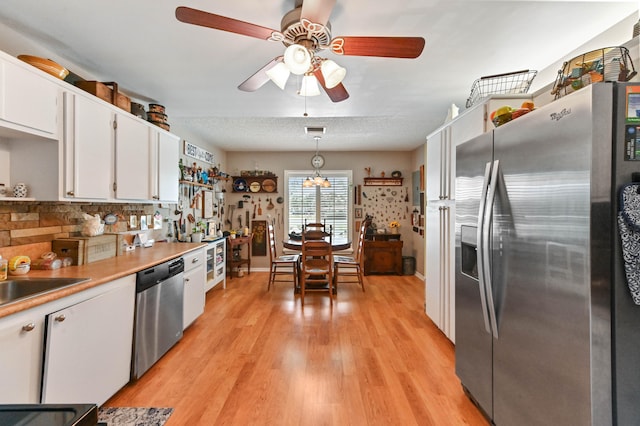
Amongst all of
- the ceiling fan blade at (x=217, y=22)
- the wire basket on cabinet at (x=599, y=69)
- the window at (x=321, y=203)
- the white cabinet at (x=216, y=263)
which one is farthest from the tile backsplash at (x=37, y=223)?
the window at (x=321, y=203)

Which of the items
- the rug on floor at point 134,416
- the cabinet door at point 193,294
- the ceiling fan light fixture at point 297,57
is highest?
the ceiling fan light fixture at point 297,57

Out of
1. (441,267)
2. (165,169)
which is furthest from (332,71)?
(165,169)

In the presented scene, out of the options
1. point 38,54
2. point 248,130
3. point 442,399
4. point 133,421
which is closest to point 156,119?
point 38,54

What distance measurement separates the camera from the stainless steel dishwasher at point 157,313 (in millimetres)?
2166

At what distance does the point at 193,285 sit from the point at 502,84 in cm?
341

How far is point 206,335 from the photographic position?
2.99 m

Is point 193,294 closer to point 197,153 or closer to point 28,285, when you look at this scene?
point 28,285

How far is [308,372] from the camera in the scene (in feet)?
7.61

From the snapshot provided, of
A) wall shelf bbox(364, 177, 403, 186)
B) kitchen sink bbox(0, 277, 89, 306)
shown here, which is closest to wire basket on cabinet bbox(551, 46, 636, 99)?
kitchen sink bbox(0, 277, 89, 306)

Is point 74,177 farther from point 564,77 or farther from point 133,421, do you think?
point 564,77

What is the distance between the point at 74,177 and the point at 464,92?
335 centimetres

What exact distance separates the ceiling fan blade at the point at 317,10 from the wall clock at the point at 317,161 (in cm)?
458

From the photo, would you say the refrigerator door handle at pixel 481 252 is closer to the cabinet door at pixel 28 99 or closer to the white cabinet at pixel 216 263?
the cabinet door at pixel 28 99

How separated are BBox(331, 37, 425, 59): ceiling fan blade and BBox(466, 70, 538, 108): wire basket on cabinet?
98cm
